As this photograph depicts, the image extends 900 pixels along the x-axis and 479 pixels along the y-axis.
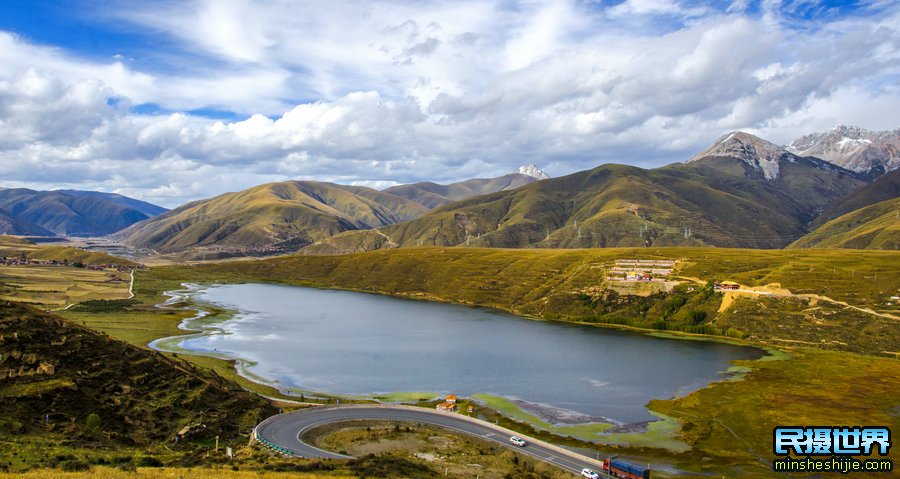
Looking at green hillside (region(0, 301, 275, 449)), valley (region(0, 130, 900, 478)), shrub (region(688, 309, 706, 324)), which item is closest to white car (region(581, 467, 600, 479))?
valley (region(0, 130, 900, 478))

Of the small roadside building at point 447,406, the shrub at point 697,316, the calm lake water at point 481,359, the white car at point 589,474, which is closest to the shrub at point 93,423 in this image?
the calm lake water at point 481,359

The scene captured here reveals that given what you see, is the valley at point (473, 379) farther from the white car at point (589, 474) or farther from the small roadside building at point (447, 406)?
the white car at point (589, 474)

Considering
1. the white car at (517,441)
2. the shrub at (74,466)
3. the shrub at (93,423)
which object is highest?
the shrub at (74,466)

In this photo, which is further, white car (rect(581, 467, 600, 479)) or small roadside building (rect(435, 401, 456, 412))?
small roadside building (rect(435, 401, 456, 412))

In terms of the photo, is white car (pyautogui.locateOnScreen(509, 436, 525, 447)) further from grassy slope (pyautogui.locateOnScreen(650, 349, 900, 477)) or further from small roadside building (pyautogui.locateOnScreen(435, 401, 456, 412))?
grassy slope (pyautogui.locateOnScreen(650, 349, 900, 477))

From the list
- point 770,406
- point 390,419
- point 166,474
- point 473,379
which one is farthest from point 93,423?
point 770,406

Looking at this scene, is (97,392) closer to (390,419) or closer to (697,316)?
(390,419)
